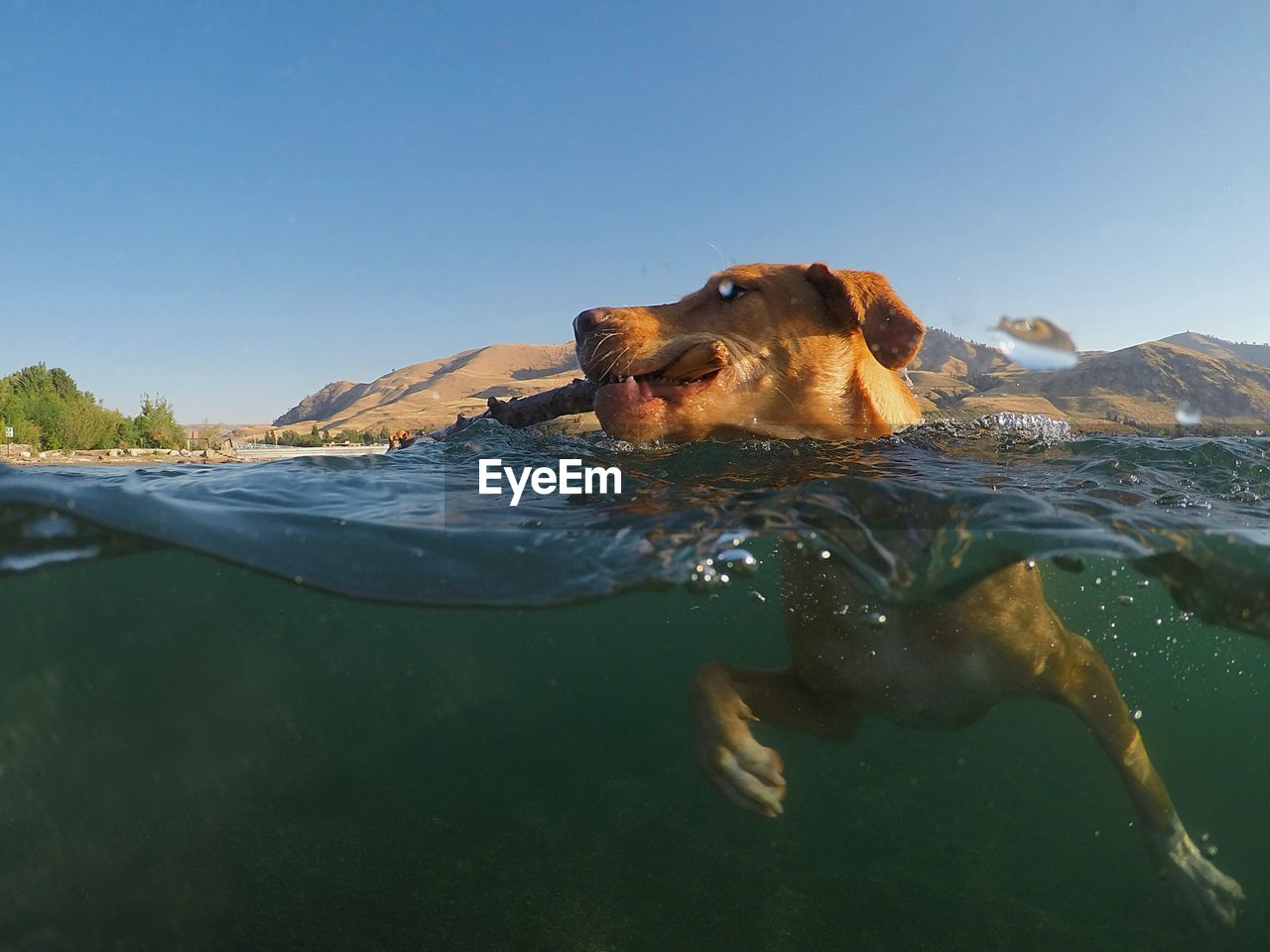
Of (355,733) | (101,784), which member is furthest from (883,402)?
(101,784)

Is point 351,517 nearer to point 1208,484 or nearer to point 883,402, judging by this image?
point 883,402

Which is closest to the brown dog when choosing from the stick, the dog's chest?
the dog's chest

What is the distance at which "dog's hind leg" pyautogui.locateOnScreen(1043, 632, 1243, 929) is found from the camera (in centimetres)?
392

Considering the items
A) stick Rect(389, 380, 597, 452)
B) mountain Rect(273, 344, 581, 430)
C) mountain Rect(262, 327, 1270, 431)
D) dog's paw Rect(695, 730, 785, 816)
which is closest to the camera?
dog's paw Rect(695, 730, 785, 816)

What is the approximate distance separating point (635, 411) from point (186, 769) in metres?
4.95

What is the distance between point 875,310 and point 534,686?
476 cm

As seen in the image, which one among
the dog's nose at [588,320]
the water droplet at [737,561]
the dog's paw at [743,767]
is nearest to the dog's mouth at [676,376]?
the dog's nose at [588,320]

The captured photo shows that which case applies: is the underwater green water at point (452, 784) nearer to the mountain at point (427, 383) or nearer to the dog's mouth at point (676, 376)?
the dog's mouth at point (676, 376)

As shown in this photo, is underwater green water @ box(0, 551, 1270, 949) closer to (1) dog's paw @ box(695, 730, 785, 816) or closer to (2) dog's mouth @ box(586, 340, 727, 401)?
(1) dog's paw @ box(695, 730, 785, 816)

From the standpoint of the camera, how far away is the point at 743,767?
3.32 m

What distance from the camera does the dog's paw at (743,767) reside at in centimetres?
330

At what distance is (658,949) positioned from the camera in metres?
5.23

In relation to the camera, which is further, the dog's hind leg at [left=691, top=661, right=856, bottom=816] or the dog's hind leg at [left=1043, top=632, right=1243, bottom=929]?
the dog's hind leg at [left=1043, top=632, right=1243, bottom=929]

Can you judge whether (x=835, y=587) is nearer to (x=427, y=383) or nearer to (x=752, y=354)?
(x=752, y=354)
